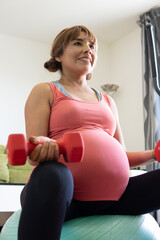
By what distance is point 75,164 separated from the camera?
36.4 inches

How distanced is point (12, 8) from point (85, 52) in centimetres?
273

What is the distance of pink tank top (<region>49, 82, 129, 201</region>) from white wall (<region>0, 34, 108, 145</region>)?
2.92 meters

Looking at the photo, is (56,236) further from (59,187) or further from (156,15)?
(156,15)

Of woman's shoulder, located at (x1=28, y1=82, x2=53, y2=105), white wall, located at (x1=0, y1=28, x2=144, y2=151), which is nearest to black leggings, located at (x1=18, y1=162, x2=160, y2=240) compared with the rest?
woman's shoulder, located at (x1=28, y1=82, x2=53, y2=105)

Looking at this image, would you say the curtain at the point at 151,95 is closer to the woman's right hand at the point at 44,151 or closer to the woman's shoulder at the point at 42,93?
the woman's shoulder at the point at 42,93

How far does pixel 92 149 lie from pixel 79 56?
0.42 metres

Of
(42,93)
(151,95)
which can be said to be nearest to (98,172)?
(42,93)

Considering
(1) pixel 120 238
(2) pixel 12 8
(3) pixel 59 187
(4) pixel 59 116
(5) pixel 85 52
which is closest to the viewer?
(3) pixel 59 187

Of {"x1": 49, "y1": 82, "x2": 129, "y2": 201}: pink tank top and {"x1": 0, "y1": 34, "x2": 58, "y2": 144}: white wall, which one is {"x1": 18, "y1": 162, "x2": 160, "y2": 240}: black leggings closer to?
{"x1": 49, "y1": 82, "x2": 129, "y2": 201}: pink tank top

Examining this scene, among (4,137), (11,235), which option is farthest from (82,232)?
(4,137)

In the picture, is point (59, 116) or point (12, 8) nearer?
point (59, 116)

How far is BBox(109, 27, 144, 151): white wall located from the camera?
3.95m

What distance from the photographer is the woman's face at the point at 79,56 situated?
3.92 ft

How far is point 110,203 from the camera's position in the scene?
95cm
